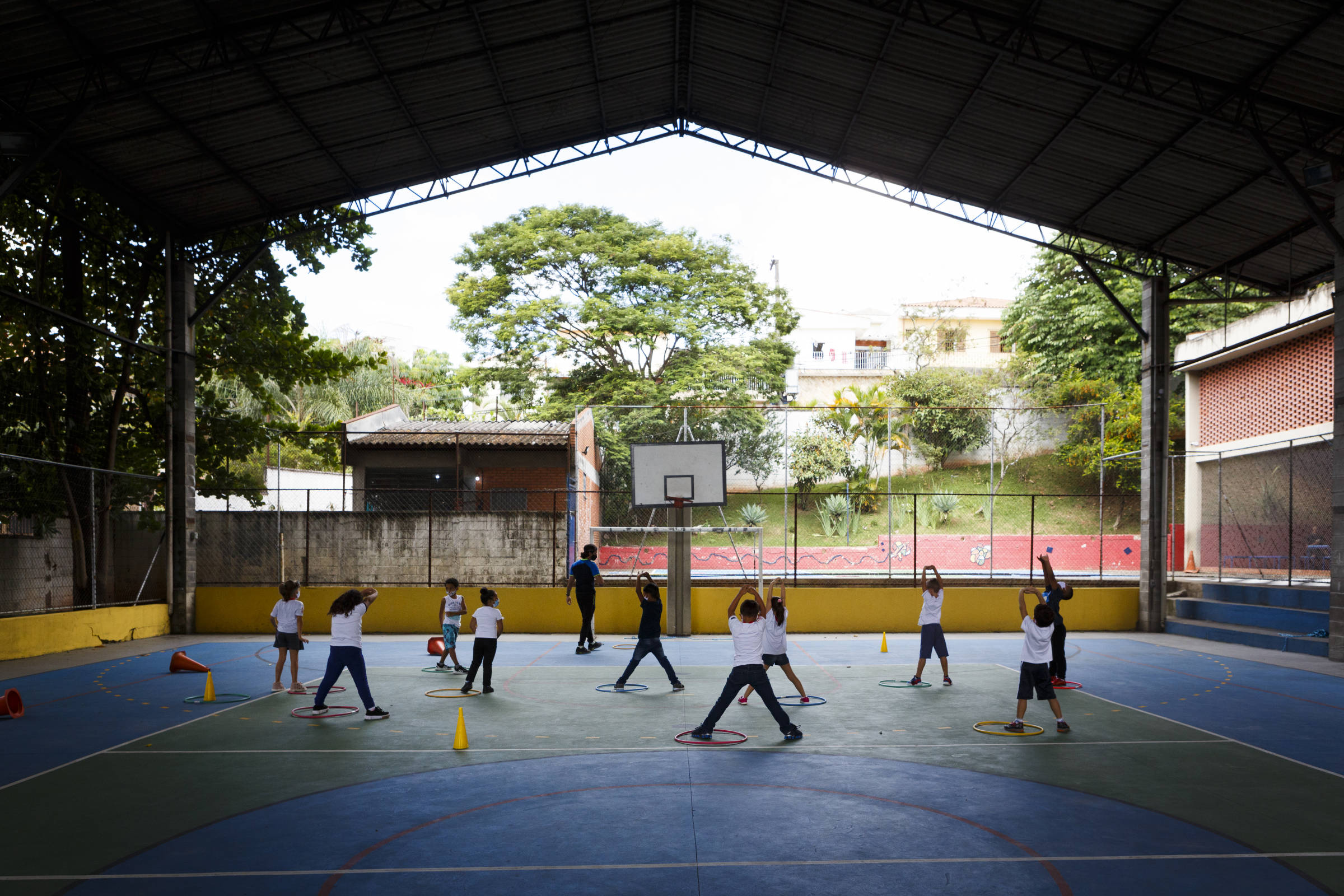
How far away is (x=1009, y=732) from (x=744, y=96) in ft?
53.6

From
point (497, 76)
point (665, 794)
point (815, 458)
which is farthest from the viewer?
point (815, 458)

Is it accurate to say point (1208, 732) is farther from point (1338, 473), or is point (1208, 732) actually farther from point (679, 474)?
point (679, 474)

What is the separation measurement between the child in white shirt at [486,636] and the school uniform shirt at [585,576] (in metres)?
5.10

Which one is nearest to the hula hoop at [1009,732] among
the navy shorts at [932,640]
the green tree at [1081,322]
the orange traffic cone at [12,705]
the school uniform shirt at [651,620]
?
the navy shorts at [932,640]

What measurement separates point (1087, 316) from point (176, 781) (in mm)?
40133

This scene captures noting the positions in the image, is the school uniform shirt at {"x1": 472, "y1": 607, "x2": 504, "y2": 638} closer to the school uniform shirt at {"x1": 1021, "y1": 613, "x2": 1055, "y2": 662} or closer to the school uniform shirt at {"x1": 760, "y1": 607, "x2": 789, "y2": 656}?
the school uniform shirt at {"x1": 760, "y1": 607, "x2": 789, "y2": 656}

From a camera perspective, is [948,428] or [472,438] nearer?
[472,438]

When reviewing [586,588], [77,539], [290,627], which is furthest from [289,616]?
[77,539]

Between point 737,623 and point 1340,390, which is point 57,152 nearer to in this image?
point 737,623

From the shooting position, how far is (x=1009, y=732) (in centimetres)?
1048

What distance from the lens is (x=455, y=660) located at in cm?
1505

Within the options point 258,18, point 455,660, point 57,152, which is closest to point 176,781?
point 455,660

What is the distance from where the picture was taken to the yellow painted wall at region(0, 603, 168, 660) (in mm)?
16516

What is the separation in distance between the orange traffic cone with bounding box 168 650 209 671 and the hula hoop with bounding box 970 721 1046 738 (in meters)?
11.7
